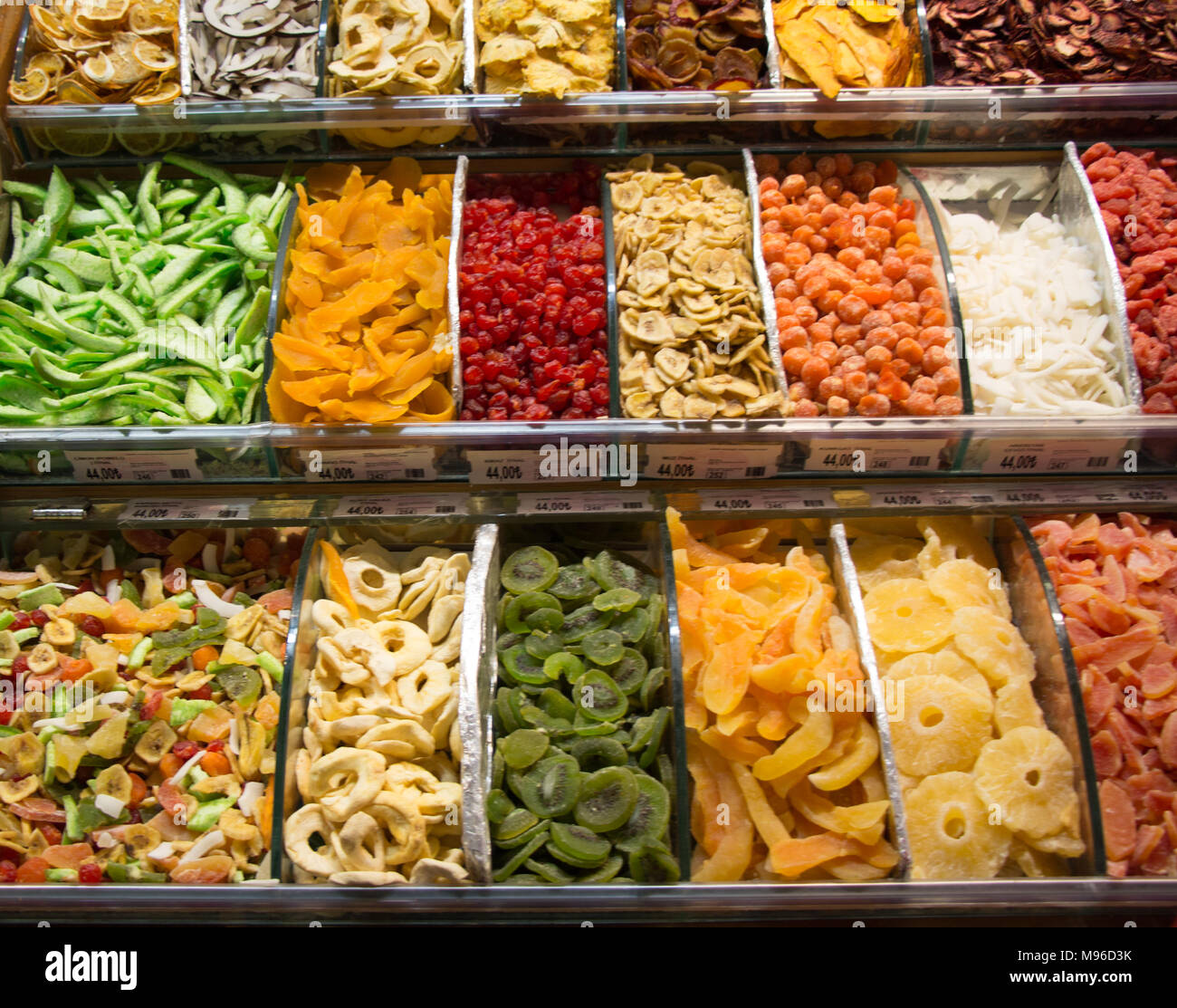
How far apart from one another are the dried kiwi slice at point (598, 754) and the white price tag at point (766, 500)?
0.63 metres

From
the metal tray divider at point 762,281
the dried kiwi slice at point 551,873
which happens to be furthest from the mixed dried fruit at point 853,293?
the dried kiwi slice at point 551,873

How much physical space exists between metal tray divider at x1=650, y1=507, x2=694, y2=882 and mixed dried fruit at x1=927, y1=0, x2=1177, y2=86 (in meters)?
1.70

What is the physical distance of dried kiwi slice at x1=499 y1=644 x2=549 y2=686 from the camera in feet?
6.00

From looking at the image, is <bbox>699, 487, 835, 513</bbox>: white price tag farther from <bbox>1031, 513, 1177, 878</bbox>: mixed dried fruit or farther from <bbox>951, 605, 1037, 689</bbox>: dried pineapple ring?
<bbox>1031, 513, 1177, 878</bbox>: mixed dried fruit

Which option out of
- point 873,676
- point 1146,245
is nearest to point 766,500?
point 873,676

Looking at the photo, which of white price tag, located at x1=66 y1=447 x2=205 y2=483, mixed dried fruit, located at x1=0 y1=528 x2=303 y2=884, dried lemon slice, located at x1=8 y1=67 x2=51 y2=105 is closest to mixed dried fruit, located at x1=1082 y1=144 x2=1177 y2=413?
mixed dried fruit, located at x1=0 y1=528 x2=303 y2=884

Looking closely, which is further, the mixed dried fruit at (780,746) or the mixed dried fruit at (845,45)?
the mixed dried fruit at (845,45)

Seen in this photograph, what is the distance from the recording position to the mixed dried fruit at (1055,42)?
235 cm

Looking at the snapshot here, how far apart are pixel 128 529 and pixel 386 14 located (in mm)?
1587

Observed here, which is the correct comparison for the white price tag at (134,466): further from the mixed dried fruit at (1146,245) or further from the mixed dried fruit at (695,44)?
the mixed dried fruit at (1146,245)

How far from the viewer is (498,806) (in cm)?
169

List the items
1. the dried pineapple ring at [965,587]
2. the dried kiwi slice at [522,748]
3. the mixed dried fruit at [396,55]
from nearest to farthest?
1. the dried kiwi slice at [522,748]
2. the dried pineapple ring at [965,587]
3. the mixed dried fruit at [396,55]

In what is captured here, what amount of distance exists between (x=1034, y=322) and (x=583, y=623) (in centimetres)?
143
